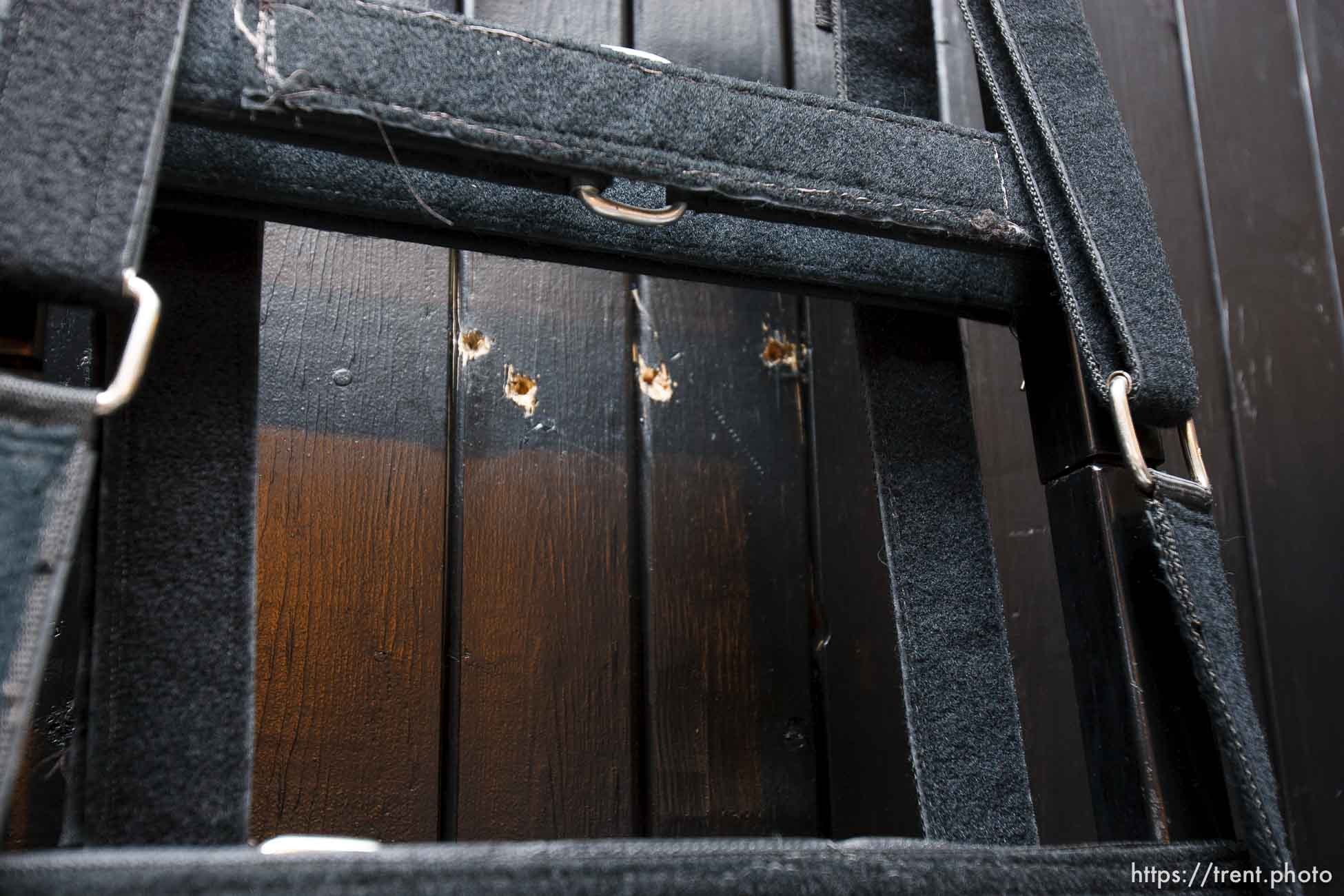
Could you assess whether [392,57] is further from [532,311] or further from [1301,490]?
[1301,490]

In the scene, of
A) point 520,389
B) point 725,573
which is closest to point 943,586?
point 725,573

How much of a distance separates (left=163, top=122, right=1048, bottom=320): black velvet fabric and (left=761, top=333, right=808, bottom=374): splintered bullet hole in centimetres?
13

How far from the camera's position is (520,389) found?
581mm

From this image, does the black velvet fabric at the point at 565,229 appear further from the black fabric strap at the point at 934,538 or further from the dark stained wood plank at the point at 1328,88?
the dark stained wood plank at the point at 1328,88

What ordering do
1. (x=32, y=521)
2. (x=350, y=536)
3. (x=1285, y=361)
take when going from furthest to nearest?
(x=1285, y=361)
(x=350, y=536)
(x=32, y=521)

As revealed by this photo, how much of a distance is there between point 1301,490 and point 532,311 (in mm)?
496

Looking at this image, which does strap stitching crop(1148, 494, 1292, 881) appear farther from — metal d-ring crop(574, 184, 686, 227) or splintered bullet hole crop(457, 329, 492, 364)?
splintered bullet hole crop(457, 329, 492, 364)

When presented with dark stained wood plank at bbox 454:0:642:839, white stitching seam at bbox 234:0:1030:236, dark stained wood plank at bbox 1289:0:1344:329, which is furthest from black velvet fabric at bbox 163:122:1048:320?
dark stained wood plank at bbox 1289:0:1344:329

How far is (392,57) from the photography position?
0.39m

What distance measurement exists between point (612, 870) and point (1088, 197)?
13.6 inches

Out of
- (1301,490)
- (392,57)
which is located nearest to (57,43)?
(392,57)

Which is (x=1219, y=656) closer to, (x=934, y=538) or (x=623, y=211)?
(x=934, y=538)

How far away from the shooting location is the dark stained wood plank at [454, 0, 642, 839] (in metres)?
0.53

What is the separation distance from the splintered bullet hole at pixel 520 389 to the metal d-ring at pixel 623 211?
0.18m
